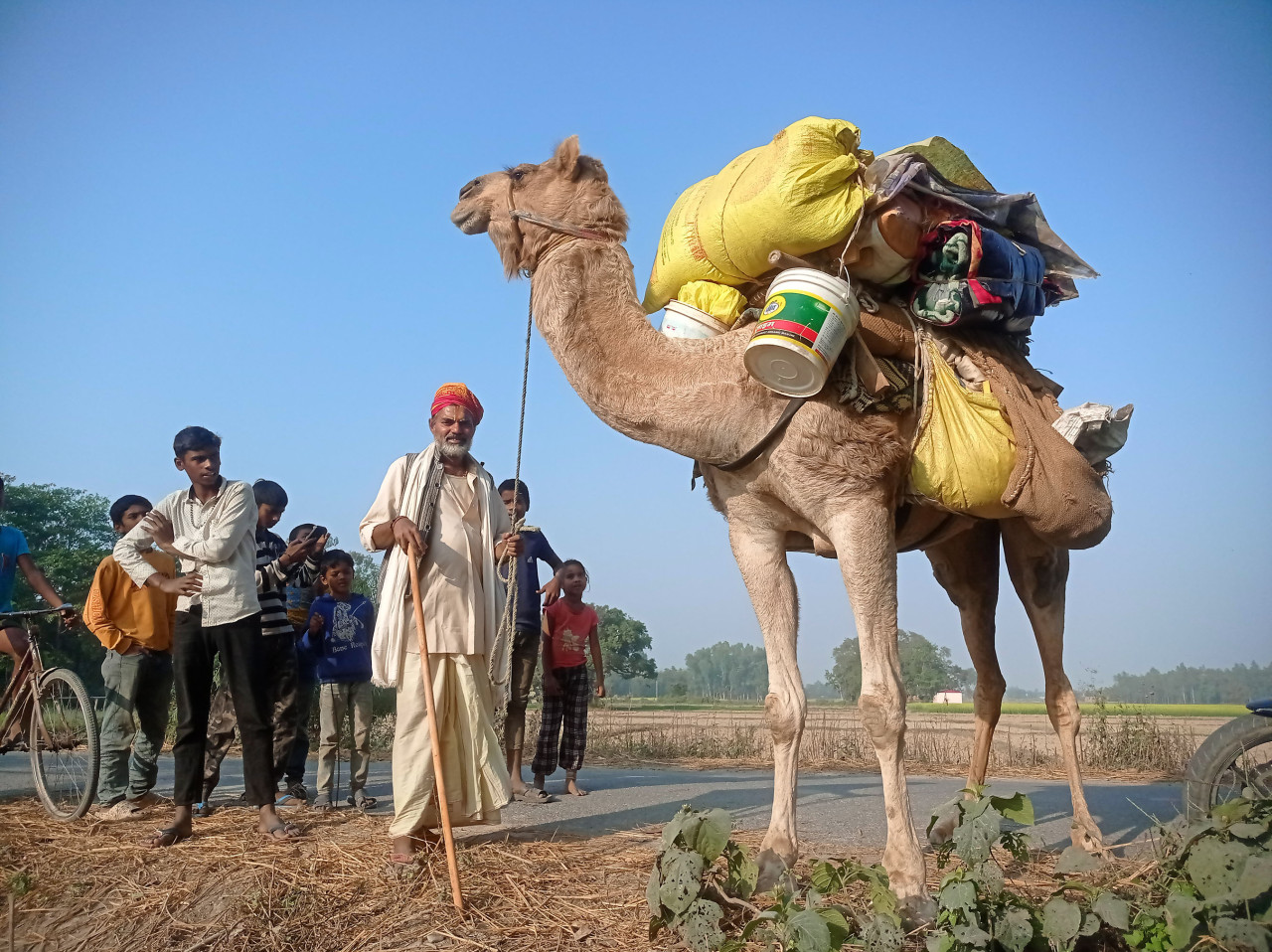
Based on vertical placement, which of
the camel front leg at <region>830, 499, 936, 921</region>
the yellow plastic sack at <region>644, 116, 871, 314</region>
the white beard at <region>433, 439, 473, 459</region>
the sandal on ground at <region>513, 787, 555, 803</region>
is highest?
the yellow plastic sack at <region>644, 116, 871, 314</region>

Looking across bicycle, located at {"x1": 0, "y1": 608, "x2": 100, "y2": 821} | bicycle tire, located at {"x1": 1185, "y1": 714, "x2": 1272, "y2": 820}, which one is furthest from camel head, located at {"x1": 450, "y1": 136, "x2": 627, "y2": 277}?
bicycle, located at {"x1": 0, "y1": 608, "x2": 100, "y2": 821}

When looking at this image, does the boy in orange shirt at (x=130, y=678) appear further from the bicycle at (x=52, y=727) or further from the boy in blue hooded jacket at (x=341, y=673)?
the boy in blue hooded jacket at (x=341, y=673)

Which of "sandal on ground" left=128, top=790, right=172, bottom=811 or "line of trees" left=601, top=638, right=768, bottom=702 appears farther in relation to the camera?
"line of trees" left=601, top=638, right=768, bottom=702

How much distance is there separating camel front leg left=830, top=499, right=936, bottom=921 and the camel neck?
0.65m

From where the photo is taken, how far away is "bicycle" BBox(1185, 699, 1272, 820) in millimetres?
4602

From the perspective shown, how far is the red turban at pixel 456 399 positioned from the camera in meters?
5.61

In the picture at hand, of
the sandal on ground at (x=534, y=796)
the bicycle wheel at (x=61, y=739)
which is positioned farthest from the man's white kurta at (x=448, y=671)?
the bicycle wheel at (x=61, y=739)

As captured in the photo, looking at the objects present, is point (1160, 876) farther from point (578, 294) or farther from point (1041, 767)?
point (1041, 767)

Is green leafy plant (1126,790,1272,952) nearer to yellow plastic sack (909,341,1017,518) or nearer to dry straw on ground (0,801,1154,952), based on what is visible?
dry straw on ground (0,801,1154,952)

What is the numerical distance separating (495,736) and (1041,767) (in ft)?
22.5

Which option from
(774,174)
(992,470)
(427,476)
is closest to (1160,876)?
(992,470)

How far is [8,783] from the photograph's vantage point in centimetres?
824

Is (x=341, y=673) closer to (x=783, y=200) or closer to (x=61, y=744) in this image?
(x=61, y=744)

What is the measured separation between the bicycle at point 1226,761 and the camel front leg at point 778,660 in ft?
6.43
